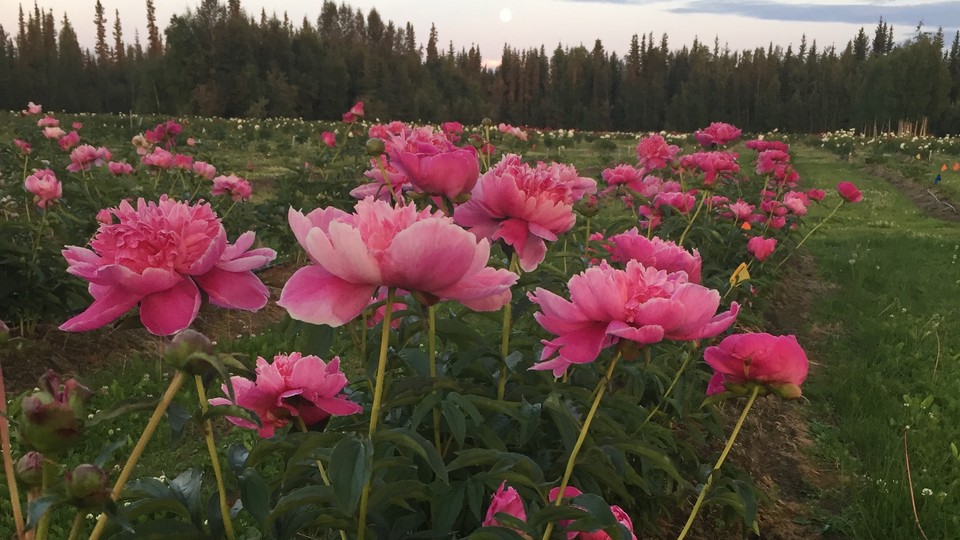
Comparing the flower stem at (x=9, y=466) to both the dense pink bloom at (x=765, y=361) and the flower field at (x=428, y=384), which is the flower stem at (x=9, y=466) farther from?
the dense pink bloom at (x=765, y=361)

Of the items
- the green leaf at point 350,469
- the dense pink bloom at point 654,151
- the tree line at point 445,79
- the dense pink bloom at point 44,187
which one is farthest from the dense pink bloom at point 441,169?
the tree line at point 445,79

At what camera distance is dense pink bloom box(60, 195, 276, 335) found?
33.6 inches

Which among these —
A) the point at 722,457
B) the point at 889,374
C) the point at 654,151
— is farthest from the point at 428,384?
the point at 889,374

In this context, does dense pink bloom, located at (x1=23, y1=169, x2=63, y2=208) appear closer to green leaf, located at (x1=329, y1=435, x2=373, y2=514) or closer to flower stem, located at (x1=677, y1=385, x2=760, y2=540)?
green leaf, located at (x1=329, y1=435, x2=373, y2=514)

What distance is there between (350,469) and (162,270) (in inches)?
12.9

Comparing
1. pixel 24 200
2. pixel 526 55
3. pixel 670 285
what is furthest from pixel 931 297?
pixel 526 55

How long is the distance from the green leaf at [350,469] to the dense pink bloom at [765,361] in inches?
21.8

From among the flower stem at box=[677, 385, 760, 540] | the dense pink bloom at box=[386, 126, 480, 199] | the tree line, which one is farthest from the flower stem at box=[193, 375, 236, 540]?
the tree line

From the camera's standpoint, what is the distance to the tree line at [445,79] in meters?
33.2

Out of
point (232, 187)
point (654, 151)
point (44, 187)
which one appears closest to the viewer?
point (44, 187)

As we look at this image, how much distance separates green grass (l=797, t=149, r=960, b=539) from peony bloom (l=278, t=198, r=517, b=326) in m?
2.06

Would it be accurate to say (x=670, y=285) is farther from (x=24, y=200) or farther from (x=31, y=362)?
(x=24, y=200)

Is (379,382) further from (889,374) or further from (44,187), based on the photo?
(889,374)

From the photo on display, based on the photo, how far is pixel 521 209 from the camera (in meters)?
1.24
